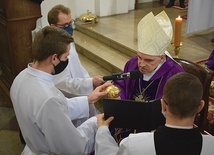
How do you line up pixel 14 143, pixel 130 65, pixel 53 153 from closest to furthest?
pixel 53 153 → pixel 130 65 → pixel 14 143

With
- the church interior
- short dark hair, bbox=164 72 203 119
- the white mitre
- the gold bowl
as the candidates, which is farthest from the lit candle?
short dark hair, bbox=164 72 203 119

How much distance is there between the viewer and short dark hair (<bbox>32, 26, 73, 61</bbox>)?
1930 mm

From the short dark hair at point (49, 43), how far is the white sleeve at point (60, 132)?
317 mm

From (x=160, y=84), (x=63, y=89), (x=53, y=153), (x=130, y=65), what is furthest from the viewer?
(x=63, y=89)

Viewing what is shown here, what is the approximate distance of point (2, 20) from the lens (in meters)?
4.00

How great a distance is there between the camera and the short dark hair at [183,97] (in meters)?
1.36

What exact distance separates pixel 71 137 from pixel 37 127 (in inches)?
9.5

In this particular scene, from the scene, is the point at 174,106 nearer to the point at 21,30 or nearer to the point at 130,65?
the point at 130,65

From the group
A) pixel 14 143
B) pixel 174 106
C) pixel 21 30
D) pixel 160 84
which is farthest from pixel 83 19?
pixel 174 106

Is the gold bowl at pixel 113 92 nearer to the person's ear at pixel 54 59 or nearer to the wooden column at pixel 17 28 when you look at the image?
the person's ear at pixel 54 59

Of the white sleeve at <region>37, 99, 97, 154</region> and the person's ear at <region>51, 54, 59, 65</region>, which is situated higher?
the person's ear at <region>51, 54, 59, 65</region>

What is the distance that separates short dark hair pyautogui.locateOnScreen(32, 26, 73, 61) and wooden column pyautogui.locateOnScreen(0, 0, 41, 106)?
2.08 meters

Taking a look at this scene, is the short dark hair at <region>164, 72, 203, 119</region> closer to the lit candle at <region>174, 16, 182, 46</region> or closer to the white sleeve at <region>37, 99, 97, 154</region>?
the white sleeve at <region>37, 99, 97, 154</region>

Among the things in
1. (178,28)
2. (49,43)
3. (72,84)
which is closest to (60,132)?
(49,43)
